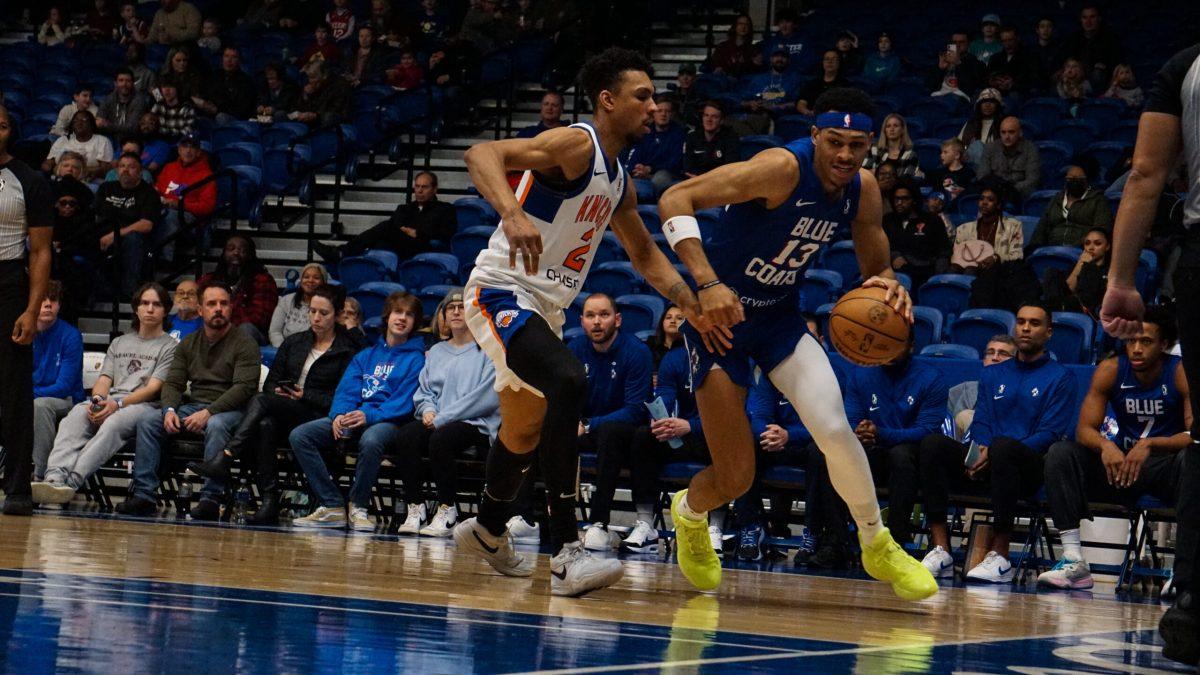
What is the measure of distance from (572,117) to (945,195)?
4949 mm

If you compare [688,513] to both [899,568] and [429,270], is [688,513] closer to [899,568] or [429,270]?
[899,568]

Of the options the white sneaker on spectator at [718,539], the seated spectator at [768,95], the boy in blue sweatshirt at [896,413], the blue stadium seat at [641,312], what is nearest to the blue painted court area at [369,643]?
the boy in blue sweatshirt at [896,413]

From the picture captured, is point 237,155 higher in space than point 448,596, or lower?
higher

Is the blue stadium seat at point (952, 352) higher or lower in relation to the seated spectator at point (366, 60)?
lower

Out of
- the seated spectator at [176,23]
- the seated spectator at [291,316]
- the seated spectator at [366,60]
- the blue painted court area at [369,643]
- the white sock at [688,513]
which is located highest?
the seated spectator at [176,23]

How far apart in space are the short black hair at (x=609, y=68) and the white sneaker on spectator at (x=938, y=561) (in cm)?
370

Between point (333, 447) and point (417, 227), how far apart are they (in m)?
3.71

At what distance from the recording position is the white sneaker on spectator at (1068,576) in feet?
25.5

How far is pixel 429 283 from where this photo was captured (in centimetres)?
1262

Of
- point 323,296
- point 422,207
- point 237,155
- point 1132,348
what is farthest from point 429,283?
point 1132,348

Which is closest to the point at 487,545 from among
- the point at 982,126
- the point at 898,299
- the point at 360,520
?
the point at 898,299

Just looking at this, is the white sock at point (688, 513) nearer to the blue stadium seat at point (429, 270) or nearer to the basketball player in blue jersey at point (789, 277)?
the basketball player in blue jersey at point (789, 277)

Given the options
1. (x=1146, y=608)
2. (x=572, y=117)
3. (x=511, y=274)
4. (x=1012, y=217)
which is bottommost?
(x=1146, y=608)

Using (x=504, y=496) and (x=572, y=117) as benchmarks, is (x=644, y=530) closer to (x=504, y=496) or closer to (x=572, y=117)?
(x=504, y=496)
